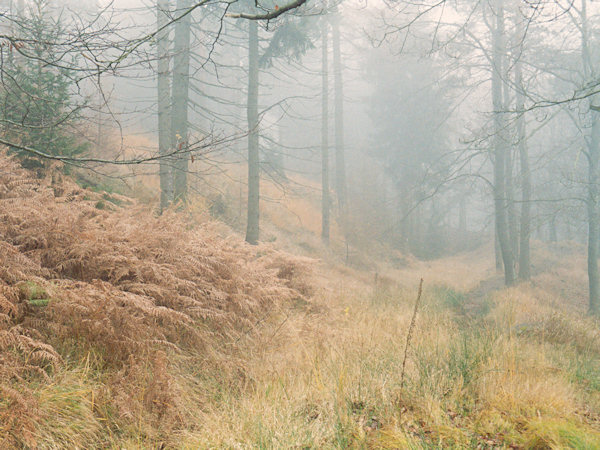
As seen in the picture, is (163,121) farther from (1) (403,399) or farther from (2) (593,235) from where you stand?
(2) (593,235)

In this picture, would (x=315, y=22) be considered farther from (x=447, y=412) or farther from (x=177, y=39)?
(x=447, y=412)

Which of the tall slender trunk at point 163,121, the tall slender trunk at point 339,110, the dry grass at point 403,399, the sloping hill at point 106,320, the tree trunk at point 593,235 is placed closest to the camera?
the dry grass at point 403,399

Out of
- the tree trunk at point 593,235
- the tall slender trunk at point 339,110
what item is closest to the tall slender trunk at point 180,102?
the tree trunk at point 593,235

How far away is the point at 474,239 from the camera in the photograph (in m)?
29.2

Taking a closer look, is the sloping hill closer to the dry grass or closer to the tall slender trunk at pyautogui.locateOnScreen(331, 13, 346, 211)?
the dry grass

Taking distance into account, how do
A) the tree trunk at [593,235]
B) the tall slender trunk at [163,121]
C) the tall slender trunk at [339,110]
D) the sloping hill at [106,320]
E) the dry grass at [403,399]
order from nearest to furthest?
the dry grass at [403,399] → the sloping hill at [106,320] → the tall slender trunk at [163,121] → the tree trunk at [593,235] → the tall slender trunk at [339,110]

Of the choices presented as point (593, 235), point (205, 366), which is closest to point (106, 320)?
point (205, 366)

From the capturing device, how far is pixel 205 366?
3381mm

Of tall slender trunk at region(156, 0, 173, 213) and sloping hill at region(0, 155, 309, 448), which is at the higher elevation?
tall slender trunk at region(156, 0, 173, 213)

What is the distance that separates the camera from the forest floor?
2441mm

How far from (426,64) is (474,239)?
41.2 ft

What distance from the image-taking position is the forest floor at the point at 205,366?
96.1 inches

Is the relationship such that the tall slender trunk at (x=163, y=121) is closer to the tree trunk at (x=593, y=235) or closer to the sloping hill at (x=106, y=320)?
the sloping hill at (x=106, y=320)

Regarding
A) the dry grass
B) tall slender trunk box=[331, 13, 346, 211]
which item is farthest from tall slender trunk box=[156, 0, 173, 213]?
tall slender trunk box=[331, 13, 346, 211]
